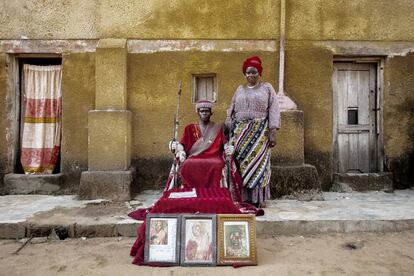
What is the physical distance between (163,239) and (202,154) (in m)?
1.63

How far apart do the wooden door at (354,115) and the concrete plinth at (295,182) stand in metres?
1.15

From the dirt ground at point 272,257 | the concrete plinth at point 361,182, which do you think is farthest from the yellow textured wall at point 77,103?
the concrete plinth at point 361,182

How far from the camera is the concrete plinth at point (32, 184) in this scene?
6.21 meters

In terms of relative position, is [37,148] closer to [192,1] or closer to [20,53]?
[20,53]

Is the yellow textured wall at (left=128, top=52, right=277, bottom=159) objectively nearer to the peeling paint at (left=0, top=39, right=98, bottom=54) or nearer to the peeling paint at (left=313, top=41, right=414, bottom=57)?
the peeling paint at (left=0, top=39, right=98, bottom=54)

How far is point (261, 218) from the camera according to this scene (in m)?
4.55

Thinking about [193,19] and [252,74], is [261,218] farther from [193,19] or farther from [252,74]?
[193,19]

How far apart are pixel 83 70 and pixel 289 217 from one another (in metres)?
4.15

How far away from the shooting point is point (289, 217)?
4.61m

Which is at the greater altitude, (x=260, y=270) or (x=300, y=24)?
(x=300, y=24)

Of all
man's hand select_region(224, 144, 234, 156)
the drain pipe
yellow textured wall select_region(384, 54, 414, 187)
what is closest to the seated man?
man's hand select_region(224, 144, 234, 156)

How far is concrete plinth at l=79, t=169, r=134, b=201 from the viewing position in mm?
5656

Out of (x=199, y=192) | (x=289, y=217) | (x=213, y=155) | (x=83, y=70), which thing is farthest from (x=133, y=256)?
(x=83, y=70)

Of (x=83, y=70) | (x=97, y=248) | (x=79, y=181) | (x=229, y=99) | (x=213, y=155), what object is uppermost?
(x=83, y=70)
